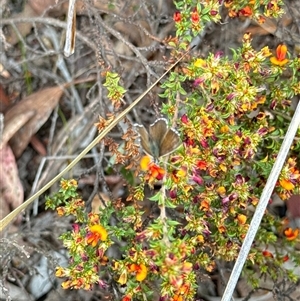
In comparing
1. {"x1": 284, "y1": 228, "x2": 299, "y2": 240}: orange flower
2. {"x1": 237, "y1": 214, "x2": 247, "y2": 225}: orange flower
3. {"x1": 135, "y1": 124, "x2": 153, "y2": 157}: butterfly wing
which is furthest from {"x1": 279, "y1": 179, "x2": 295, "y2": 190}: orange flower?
{"x1": 135, "y1": 124, "x2": 153, "y2": 157}: butterfly wing

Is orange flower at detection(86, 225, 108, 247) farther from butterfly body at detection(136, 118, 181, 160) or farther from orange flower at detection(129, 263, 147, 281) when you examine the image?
butterfly body at detection(136, 118, 181, 160)

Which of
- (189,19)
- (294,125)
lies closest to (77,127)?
(189,19)

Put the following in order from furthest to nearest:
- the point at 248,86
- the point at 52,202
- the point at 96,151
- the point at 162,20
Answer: the point at 96,151, the point at 162,20, the point at 52,202, the point at 248,86

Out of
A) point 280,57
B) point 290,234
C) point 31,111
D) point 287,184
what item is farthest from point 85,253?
point 31,111

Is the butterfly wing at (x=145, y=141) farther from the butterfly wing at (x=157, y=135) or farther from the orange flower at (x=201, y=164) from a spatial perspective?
the orange flower at (x=201, y=164)

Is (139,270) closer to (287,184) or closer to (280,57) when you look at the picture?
(287,184)

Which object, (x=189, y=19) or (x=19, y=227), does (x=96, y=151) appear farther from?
(x=189, y=19)
